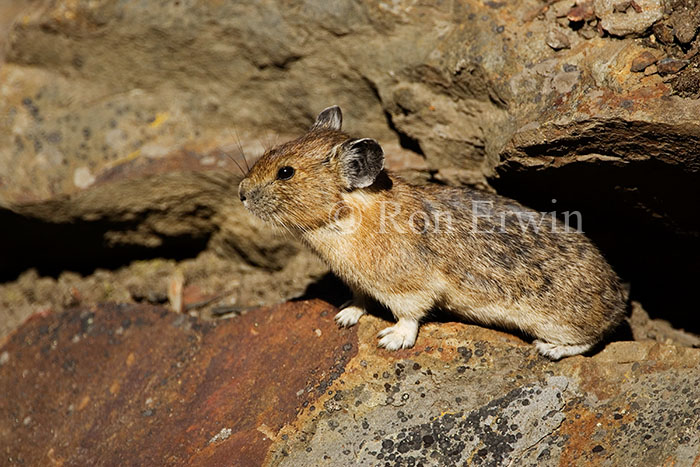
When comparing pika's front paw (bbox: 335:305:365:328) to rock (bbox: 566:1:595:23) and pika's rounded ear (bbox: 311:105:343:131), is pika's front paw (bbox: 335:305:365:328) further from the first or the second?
rock (bbox: 566:1:595:23)

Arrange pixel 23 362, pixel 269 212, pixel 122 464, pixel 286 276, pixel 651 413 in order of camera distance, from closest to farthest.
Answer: pixel 651 413
pixel 122 464
pixel 269 212
pixel 23 362
pixel 286 276

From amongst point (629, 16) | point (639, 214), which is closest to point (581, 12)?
point (629, 16)

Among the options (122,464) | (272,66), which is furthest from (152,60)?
(122,464)

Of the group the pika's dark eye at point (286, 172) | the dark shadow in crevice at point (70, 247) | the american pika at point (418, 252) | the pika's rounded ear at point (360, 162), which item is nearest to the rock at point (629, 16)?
the american pika at point (418, 252)

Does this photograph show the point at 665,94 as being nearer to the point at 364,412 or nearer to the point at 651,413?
the point at 651,413

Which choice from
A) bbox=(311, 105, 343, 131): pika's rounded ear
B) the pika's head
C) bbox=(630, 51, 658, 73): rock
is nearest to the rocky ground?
bbox=(630, 51, 658, 73): rock

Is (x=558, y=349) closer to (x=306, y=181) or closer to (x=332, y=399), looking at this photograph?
(x=332, y=399)
